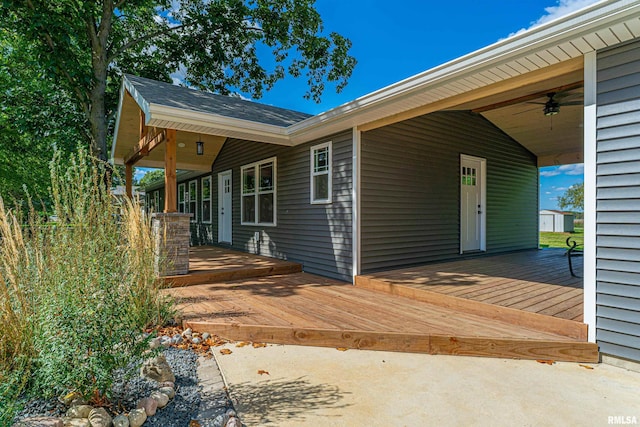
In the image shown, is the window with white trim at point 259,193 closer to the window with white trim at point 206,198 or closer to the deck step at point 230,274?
the deck step at point 230,274

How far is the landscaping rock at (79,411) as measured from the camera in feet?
5.60

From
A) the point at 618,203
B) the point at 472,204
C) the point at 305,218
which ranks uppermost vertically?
the point at 472,204

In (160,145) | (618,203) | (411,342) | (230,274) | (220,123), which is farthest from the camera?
(160,145)

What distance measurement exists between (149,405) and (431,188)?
5.34m

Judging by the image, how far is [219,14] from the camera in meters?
11.1

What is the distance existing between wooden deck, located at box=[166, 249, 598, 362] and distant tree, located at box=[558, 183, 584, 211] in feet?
67.1

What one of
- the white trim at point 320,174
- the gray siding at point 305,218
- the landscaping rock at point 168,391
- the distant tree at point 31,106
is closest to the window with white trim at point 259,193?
the gray siding at point 305,218

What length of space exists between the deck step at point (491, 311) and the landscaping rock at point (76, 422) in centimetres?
331

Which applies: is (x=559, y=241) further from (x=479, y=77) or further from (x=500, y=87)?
(x=479, y=77)

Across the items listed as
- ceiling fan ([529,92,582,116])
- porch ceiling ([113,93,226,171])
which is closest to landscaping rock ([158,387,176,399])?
ceiling fan ([529,92,582,116])

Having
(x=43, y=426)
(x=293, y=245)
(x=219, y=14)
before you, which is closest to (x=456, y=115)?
(x=293, y=245)

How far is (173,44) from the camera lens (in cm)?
1167

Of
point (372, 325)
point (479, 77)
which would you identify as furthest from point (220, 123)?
point (372, 325)

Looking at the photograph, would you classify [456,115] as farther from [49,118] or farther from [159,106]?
[49,118]
